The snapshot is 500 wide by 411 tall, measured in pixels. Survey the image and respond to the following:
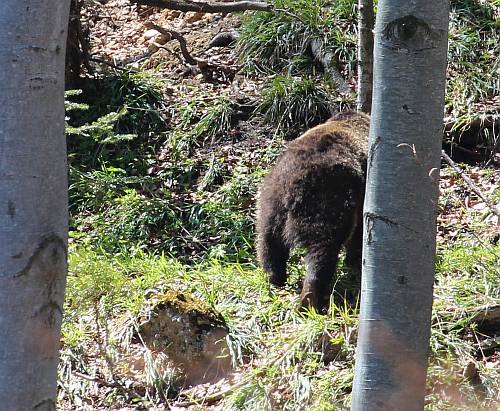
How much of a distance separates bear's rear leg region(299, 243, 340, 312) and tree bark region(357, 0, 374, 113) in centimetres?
276

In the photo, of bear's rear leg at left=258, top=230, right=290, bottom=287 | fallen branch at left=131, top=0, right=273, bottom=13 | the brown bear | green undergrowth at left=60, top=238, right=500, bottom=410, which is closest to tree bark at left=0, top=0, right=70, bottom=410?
green undergrowth at left=60, top=238, right=500, bottom=410

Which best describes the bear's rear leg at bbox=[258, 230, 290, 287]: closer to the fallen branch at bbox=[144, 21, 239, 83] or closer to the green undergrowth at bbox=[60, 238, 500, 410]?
the green undergrowth at bbox=[60, 238, 500, 410]

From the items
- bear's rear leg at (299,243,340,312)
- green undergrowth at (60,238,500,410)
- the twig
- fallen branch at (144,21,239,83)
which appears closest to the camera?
green undergrowth at (60,238,500,410)

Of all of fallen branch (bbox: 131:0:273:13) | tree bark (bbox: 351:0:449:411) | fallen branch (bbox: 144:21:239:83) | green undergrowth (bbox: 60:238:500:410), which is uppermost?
fallen branch (bbox: 131:0:273:13)

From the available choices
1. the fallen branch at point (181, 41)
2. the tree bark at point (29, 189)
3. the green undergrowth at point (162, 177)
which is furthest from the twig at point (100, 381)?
the fallen branch at point (181, 41)

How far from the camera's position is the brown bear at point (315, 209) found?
5.96 meters

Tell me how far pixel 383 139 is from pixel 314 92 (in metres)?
6.53

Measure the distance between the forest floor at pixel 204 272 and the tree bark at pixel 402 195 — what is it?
0.85m

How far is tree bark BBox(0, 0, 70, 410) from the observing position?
6.02 feet

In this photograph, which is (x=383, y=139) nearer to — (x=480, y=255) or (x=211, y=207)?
(x=480, y=255)

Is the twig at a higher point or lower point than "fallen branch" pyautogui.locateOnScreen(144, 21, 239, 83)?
lower

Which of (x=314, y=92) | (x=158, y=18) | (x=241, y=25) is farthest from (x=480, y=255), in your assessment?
(x=158, y=18)

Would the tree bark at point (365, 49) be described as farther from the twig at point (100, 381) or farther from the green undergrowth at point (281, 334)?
the twig at point (100, 381)

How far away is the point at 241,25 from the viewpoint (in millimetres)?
10836
